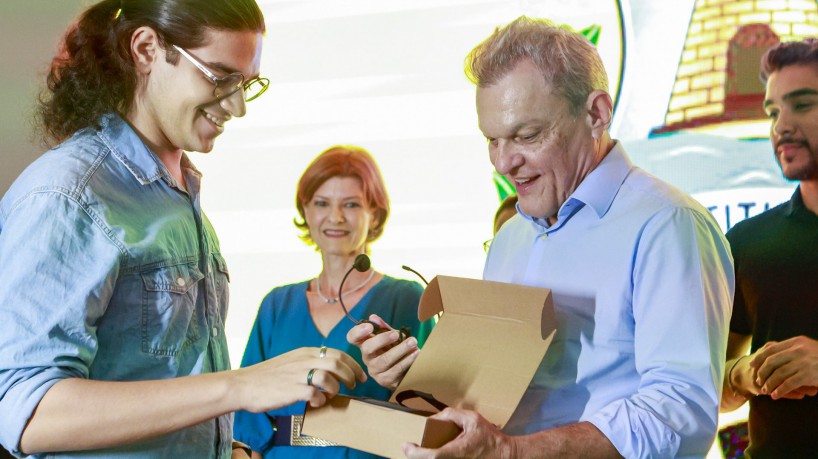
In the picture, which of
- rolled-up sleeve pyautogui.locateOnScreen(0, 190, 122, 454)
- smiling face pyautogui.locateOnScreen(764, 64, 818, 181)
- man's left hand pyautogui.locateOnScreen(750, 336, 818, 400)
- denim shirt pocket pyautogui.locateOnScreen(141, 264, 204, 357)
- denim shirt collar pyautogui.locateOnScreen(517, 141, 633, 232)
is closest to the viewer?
rolled-up sleeve pyautogui.locateOnScreen(0, 190, 122, 454)

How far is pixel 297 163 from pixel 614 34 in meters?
1.31

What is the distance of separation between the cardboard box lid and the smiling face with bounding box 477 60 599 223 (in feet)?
0.98

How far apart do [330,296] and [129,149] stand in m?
1.59

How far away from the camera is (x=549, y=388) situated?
1.41 metres

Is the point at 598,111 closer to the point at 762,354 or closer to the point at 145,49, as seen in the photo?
the point at 145,49

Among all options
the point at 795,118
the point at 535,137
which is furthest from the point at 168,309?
the point at 795,118

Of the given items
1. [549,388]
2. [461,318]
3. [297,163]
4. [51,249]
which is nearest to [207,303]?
[51,249]

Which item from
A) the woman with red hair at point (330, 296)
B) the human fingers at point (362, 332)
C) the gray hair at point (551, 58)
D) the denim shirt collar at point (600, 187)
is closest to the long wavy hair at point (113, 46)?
the gray hair at point (551, 58)

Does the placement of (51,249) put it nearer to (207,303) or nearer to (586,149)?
(207,303)

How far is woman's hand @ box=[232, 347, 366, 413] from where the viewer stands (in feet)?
3.62

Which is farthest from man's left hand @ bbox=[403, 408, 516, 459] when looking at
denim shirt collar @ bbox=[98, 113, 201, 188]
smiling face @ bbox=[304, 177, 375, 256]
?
smiling face @ bbox=[304, 177, 375, 256]

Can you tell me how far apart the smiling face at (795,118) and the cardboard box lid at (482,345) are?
1501 millimetres

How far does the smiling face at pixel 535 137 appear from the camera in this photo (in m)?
1.44

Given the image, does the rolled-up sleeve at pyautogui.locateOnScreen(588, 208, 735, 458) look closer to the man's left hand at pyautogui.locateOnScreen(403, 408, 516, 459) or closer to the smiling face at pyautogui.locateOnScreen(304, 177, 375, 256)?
the man's left hand at pyautogui.locateOnScreen(403, 408, 516, 459)
